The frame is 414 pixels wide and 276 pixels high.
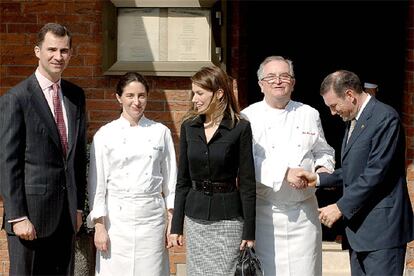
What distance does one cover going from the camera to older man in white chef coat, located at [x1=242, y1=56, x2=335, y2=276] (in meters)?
5.29

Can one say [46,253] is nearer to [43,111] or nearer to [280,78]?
[43,111]

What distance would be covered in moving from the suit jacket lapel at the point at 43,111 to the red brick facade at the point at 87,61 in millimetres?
1890

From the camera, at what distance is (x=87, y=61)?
22.8ft

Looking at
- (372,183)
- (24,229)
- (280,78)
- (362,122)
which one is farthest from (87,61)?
(372,183)

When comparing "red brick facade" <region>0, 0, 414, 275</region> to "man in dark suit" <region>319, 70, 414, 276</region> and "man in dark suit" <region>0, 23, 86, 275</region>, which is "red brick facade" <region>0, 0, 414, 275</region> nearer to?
"man in dark suit" <region>0, 23, 86, 275</region>

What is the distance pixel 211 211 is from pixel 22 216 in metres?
1.11

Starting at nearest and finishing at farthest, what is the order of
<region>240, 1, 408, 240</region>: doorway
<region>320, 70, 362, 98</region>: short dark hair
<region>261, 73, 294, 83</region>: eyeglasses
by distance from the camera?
<region>320, 70, 362, 98</region>: short dark hair < <region>261, 73, 294, 83</region>: eyeglasses < <region>240, 1, 408, 240</region>: doorway

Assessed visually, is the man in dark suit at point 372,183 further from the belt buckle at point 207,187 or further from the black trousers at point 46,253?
the black trousers at point 46,253

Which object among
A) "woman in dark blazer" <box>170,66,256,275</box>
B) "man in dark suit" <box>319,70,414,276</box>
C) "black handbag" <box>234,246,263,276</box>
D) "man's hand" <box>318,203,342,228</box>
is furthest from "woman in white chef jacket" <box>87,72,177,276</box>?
"man in dark suit" <box>319,70,414,276</box>

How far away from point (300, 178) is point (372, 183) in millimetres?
490

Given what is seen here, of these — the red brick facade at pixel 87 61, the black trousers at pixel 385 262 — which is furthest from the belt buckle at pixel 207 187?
the red brick facade at pixel 87 61

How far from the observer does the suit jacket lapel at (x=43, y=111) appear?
5014 mm

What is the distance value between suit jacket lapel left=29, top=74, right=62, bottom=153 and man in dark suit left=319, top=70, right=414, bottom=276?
63.9 inches

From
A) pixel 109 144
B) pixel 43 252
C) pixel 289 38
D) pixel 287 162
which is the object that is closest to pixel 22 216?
pixel 43 252
